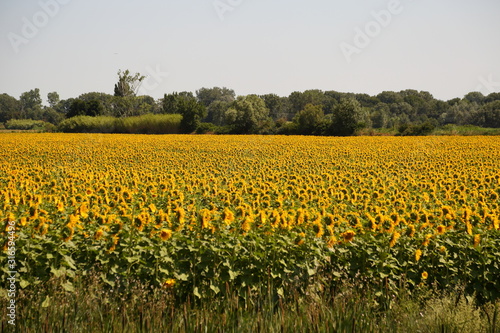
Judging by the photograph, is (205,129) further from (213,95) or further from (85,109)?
(213,95)

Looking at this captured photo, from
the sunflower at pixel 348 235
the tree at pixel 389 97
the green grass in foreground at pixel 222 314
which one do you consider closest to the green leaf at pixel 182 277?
the green grass in foreground at pixel 222 314

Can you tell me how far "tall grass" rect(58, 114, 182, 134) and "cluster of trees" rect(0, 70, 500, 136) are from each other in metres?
1.75

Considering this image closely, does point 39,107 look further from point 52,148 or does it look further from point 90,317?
point 90,317

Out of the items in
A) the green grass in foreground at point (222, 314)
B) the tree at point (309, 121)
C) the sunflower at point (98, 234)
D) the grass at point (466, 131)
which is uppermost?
the tree at point (309, 121)

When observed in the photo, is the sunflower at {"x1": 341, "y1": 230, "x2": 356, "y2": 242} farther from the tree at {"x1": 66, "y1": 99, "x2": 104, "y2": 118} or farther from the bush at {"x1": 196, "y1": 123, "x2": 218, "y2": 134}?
the tree at {"x1": 66, "y1": 99, "x2": 104, "y2": 118}

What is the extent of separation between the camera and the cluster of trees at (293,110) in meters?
52.7

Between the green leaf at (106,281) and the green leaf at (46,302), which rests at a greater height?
the green leaf at (106,281)

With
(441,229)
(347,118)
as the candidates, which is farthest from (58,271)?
(347,118)

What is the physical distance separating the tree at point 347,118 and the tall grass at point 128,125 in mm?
21084

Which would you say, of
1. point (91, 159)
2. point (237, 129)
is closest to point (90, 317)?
point (91, 159)

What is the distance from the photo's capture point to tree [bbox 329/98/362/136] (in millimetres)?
50156

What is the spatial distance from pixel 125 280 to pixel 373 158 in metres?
19.7

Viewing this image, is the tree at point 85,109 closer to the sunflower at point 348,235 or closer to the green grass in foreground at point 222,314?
the green grass in foreground at point 222,314

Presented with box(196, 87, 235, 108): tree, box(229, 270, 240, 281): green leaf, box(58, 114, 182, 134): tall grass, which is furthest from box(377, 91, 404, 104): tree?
box(229, 270, 240, 281): green leaf
